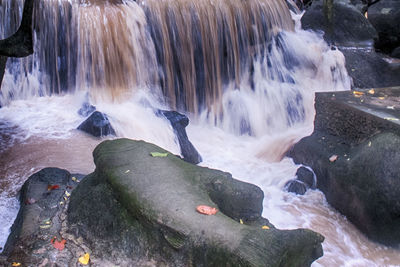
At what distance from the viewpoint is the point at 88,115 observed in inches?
258

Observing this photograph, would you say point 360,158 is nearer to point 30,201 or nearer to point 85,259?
point 85,259

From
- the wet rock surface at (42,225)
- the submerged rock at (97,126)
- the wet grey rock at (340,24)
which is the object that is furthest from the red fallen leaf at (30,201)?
the wet grey rock at (340,24)

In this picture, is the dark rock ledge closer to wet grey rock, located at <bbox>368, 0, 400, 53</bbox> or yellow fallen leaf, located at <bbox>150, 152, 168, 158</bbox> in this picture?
yellow fallen leaf, located at <bbox>150, 152, 168, 158</bbox>

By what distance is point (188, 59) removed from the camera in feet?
26.5

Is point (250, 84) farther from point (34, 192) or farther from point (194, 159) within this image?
point (34, 192)

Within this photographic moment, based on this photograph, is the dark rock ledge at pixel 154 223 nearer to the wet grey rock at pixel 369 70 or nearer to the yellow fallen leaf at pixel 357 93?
the yellow fallen leaf at pixel 357 93

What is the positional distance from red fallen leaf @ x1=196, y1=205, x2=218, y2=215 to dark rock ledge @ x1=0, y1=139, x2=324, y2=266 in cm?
5

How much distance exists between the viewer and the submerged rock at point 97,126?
19.2ft

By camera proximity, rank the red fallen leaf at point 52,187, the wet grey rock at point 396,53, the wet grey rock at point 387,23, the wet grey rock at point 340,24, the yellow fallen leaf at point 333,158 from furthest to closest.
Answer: the wet grey rock at point 387,23 < the wet grey rock at point 396,53 < the wet grey rock at point 340,24 < the yellow fallen leaf at point 333,158 < the red fallen leaf at point 52,187

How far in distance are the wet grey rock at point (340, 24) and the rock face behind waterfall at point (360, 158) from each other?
3.66 m

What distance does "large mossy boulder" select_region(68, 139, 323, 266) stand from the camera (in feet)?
9.49

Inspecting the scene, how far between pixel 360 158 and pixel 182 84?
4086 mm

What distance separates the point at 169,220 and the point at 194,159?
11.0 ft

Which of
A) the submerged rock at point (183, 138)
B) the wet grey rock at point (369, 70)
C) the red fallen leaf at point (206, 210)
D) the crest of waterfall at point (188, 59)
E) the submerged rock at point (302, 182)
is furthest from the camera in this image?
the wet grey rock at point (369, 70)
